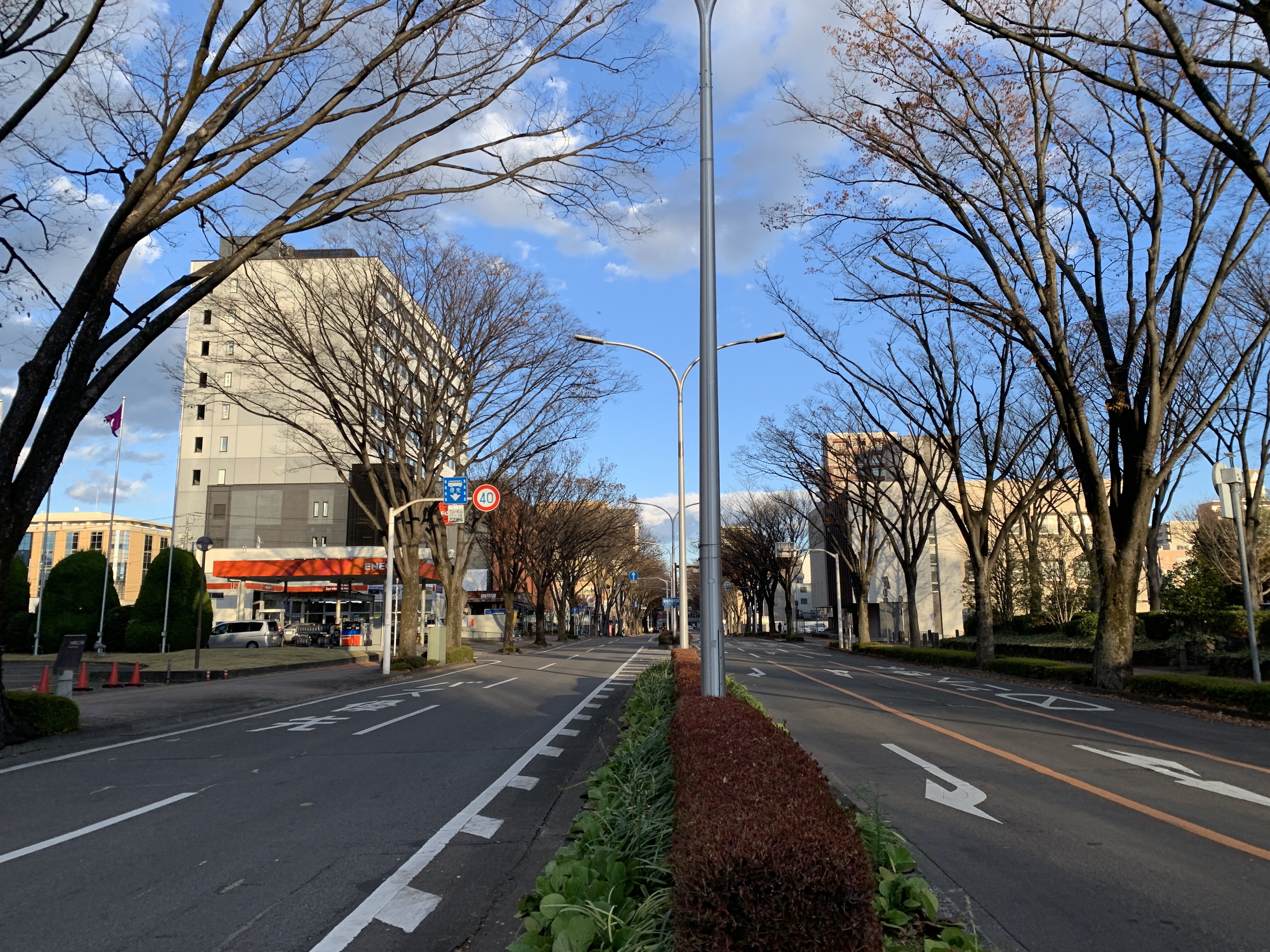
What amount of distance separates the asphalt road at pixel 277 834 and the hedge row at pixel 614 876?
684 mm

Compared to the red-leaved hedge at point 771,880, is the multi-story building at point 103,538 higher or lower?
higher

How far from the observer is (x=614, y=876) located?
3961 mm

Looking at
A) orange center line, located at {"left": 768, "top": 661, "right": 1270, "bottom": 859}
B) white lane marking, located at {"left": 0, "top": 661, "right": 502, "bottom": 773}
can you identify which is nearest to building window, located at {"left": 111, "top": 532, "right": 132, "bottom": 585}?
white lane marking, located at {"left": 0, "top": 661, "right": 502, "bottom": 773}

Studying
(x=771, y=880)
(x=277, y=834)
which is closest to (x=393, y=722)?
(x=277, y=834)

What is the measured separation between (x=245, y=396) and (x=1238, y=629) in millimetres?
29522

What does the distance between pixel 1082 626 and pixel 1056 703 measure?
18.9 meters

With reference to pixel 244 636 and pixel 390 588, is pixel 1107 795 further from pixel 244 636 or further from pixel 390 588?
pixel 244 636

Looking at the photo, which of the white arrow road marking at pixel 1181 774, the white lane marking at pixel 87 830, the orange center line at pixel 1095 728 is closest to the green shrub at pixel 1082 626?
the orange center line at pixel 1095 728

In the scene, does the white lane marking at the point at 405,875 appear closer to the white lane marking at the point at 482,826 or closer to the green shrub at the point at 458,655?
the white lane marking at the point at 482,826

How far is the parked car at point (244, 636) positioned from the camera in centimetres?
4316

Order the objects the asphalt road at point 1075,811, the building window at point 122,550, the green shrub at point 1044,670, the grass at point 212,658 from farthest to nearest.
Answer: the building window at point 122,550
the grass at point 212,658
the green shrub at point 1044,670
the asphalt road at point 1075,811

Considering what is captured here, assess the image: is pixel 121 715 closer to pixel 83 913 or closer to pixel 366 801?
pixel 366 801

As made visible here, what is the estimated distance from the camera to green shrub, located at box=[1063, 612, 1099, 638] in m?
31.9

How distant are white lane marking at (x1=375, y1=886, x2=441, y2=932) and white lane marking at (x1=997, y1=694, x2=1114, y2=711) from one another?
1270 cm
